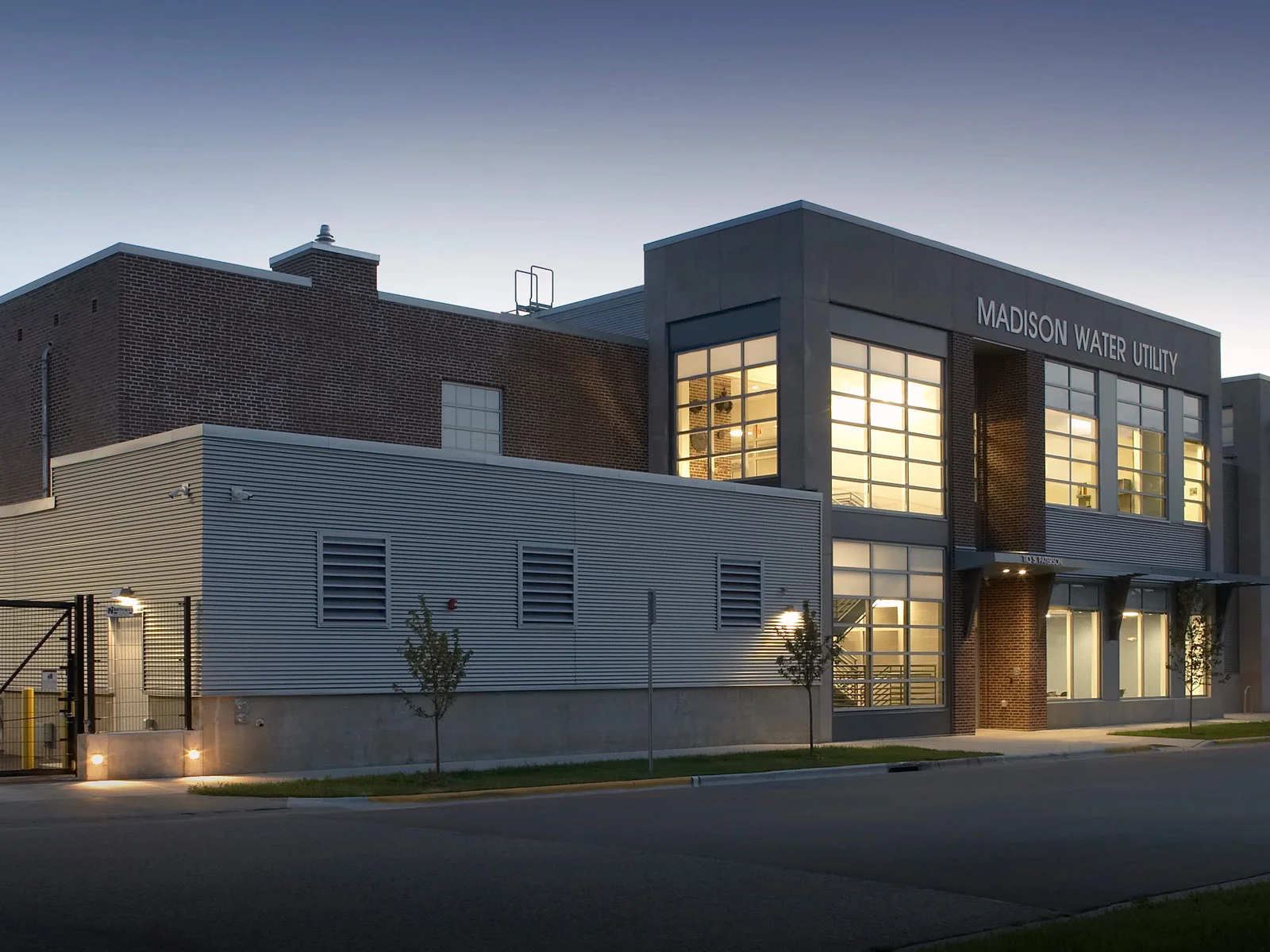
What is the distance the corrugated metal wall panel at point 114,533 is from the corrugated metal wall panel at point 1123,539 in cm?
2280

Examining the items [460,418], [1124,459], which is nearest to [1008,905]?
[460,418]

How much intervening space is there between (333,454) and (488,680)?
16.0 feet

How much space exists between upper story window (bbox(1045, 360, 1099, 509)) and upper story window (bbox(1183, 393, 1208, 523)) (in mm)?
5092

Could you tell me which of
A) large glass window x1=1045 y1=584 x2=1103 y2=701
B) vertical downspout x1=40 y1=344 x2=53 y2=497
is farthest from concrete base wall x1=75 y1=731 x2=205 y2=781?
large glass window x1=1045 y1=584 x2=1103 y2=701

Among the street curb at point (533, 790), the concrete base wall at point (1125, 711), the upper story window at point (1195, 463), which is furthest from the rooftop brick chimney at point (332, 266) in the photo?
the upper story window at point (1195, 463)

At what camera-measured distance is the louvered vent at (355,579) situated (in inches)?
936

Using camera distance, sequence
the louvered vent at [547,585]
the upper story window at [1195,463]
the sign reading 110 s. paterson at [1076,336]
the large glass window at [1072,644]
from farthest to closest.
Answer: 1. the upper story window at [1195,463]
2. the large glass window at [1072,644]
3. the sign reading 110 s. paterson at [1076,336]
4. the louvered vent at [547,585]

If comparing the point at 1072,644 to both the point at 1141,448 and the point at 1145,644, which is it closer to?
the point at 1145,644

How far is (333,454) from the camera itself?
945 inches

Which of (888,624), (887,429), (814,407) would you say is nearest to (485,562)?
(814,407)

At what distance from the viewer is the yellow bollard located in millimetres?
24906

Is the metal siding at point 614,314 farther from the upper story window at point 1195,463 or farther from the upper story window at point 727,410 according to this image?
the upper story window at point 1195,463

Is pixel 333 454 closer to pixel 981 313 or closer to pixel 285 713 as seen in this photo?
pixel 285 713

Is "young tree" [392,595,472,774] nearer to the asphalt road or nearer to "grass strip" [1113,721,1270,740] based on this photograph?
the asphalt road
